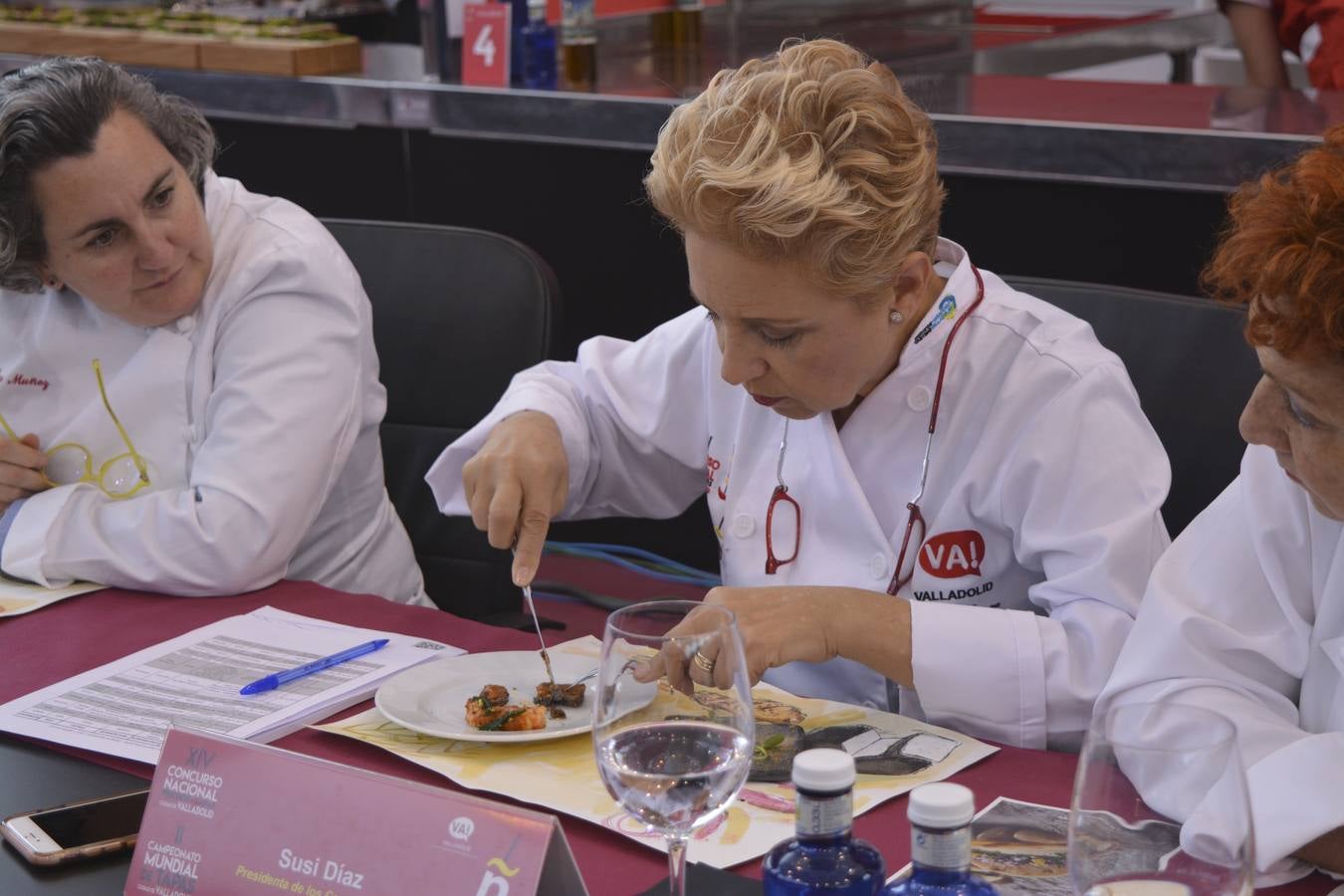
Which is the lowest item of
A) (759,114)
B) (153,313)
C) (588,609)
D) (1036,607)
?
(588,609)

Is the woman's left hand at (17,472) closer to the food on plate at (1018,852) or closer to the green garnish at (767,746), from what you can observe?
the green garnish at (767,746)

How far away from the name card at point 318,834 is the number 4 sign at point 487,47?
2334 millimetres

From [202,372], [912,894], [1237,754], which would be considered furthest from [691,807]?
[202,372]

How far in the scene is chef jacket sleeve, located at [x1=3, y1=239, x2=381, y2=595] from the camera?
1618 mm

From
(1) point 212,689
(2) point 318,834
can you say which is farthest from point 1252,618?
(1) point 212,689

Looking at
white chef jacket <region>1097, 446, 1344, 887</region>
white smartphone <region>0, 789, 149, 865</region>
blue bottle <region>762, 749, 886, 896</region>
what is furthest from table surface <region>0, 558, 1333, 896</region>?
blue bottle <region>762, 749, 886, 896</region>

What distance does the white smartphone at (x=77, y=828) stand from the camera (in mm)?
1057

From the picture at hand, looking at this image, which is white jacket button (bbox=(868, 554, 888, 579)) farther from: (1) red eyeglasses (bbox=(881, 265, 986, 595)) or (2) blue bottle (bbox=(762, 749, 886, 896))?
(2) blue bottle (bbox=(762, 749, 886, 896))

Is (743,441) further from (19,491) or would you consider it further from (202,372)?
(19,491)

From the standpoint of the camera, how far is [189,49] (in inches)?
138

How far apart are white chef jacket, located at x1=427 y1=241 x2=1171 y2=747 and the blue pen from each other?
0.39 m

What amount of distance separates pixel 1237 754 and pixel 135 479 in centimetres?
145

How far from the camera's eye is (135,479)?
1853mm

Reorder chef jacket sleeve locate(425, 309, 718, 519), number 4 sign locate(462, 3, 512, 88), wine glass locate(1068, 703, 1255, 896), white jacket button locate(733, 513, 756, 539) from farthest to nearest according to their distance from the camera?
number 4 sign locate(462, 3, 512, 88)
chef jacket sleeve locate(425, 309, 718, 519)
white jacket button locate(733, 513, 756, 539)
wine glass locate(1068, 703, 1255, 896)
